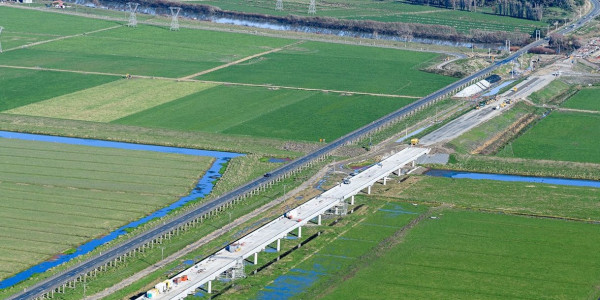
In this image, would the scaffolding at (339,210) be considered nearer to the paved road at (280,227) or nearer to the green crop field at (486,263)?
the paved road at (280,227)

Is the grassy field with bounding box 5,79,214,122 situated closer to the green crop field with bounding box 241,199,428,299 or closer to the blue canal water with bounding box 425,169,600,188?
the blue canal water with bounding box 425,169,600,188

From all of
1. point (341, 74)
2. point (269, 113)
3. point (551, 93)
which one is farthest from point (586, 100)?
point (269, 113)

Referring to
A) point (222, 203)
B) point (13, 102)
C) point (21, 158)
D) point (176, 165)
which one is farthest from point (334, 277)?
point (13, 102)

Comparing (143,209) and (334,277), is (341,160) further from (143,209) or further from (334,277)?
Result: (334,277)

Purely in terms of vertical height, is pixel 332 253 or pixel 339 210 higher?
pixel 339 210

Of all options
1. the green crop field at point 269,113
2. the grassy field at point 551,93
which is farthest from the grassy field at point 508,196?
the grassy field at point 551,93

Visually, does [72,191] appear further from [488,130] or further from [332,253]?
[488,130]
